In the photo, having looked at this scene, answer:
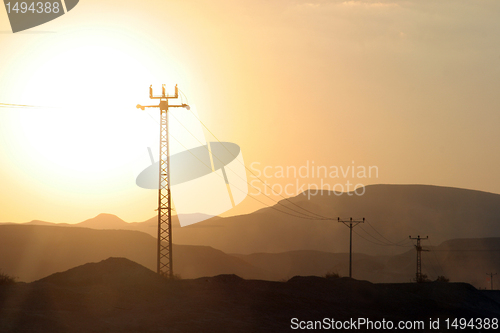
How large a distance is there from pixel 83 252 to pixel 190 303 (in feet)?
371

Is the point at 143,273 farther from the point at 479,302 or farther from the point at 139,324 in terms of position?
the point at 479,302

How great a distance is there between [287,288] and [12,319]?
1837 cm

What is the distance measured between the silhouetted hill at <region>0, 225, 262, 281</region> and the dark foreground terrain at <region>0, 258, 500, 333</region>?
297 feet

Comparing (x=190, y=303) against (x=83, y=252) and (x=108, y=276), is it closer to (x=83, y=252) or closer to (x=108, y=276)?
(x=108, y=276)

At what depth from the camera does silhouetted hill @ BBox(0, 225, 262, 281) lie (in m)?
126

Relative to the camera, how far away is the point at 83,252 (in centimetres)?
13388

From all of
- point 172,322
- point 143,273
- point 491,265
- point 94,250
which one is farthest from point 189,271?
point 172,322

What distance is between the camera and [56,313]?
2336 centimetres

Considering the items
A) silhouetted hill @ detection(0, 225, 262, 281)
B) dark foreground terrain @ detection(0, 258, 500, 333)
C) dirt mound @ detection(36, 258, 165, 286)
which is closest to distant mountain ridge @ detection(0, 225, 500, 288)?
silhouetted hill @ detection(0, 225, 262, 281)

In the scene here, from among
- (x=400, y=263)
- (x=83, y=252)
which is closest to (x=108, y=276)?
(x=83, y=252)

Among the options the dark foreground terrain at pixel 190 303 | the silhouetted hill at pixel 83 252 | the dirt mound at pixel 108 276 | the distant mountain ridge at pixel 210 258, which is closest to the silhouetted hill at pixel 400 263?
the distant mountain ridge at pixel 210 258

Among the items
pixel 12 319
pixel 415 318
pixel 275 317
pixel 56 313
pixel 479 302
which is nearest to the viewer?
pixel 12 319

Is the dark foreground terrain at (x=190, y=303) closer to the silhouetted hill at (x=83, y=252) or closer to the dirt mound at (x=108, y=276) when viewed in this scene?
the dirt mound at (x=108, y=276)

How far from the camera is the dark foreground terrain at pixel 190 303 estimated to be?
919 inches
